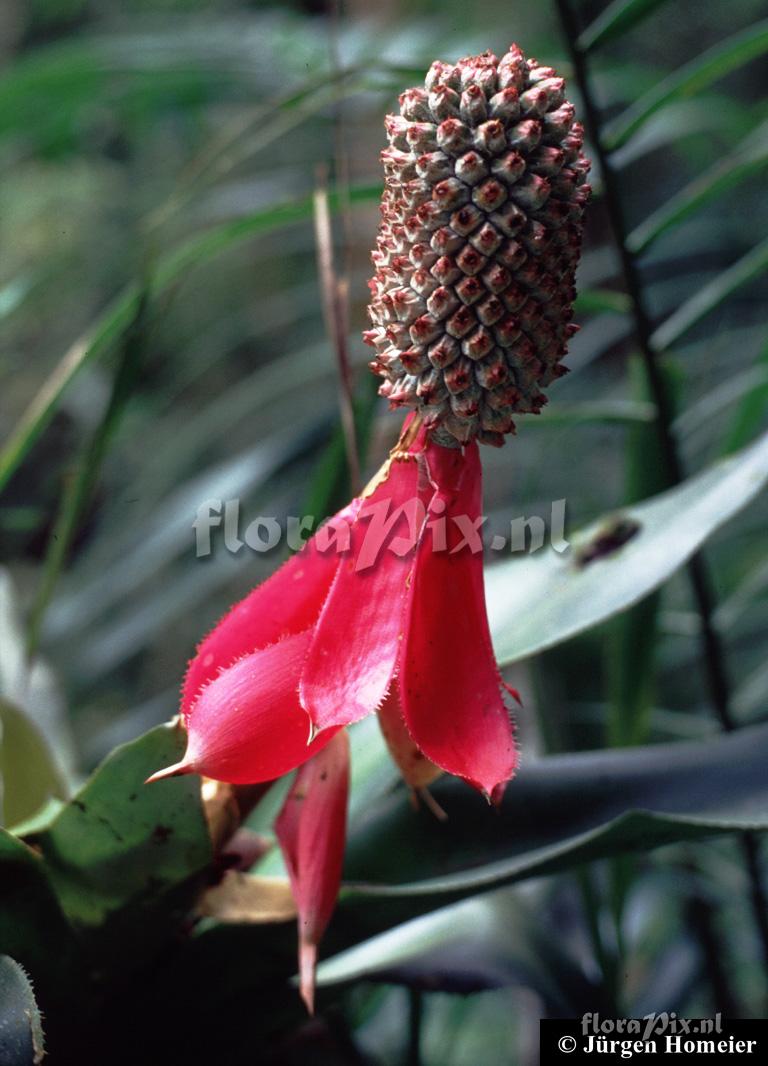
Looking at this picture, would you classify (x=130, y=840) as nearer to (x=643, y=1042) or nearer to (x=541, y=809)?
(x=541, y=809)

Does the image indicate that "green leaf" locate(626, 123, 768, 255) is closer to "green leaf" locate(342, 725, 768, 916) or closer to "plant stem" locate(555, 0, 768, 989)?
"plant stem" locate(555, 0, 768, 989)

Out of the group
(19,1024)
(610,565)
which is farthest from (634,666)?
(19,1024)

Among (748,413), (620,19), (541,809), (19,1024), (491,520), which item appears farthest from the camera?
(491,520)

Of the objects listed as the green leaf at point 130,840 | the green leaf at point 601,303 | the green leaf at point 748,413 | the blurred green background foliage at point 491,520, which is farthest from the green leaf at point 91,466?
the green leaf at point 748,413

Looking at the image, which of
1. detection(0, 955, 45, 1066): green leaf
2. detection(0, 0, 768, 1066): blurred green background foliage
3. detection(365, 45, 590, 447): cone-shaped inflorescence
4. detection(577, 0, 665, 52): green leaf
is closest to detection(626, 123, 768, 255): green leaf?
detection(0, 0, 768, 1066): blurred green background foliage

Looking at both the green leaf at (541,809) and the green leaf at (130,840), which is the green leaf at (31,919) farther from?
the green leaf at (541,809)

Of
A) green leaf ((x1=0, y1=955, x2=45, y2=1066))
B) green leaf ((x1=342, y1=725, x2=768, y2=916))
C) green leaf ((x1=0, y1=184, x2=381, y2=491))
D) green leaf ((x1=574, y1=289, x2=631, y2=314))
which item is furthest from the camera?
green leaf ((x1=574, y1=289, x2=631, y2=314))
